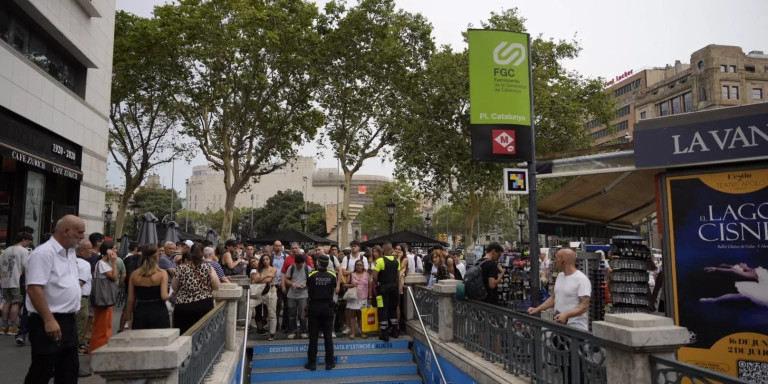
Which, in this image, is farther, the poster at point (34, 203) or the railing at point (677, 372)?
the poster at point (34, 203)

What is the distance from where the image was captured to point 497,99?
830cm

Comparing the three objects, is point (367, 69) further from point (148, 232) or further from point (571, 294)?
point (571, 294)

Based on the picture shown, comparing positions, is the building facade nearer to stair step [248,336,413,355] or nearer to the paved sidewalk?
the paved sidewalk

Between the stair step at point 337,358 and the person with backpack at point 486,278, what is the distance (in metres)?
2.93

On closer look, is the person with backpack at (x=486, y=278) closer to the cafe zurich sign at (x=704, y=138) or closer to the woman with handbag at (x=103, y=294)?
the cafe zurich sign at (x=704, y=138)

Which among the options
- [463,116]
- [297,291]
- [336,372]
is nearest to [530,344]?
[336,372]

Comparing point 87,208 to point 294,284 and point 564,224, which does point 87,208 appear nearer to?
point 294,284

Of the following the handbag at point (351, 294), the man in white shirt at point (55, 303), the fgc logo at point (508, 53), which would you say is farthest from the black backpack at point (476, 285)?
the man in white shirt at point (55, 303)

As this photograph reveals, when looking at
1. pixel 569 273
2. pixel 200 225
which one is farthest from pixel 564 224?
pixel 200 225

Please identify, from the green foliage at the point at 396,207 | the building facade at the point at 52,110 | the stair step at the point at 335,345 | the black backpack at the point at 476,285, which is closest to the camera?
the black backpack at the point at 476,285

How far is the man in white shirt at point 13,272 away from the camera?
941 centimetres

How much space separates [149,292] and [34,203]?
12020mm

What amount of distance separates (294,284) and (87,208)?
1196cm

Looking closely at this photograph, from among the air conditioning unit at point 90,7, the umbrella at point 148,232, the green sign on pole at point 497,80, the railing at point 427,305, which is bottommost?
the railing at point 427,305
